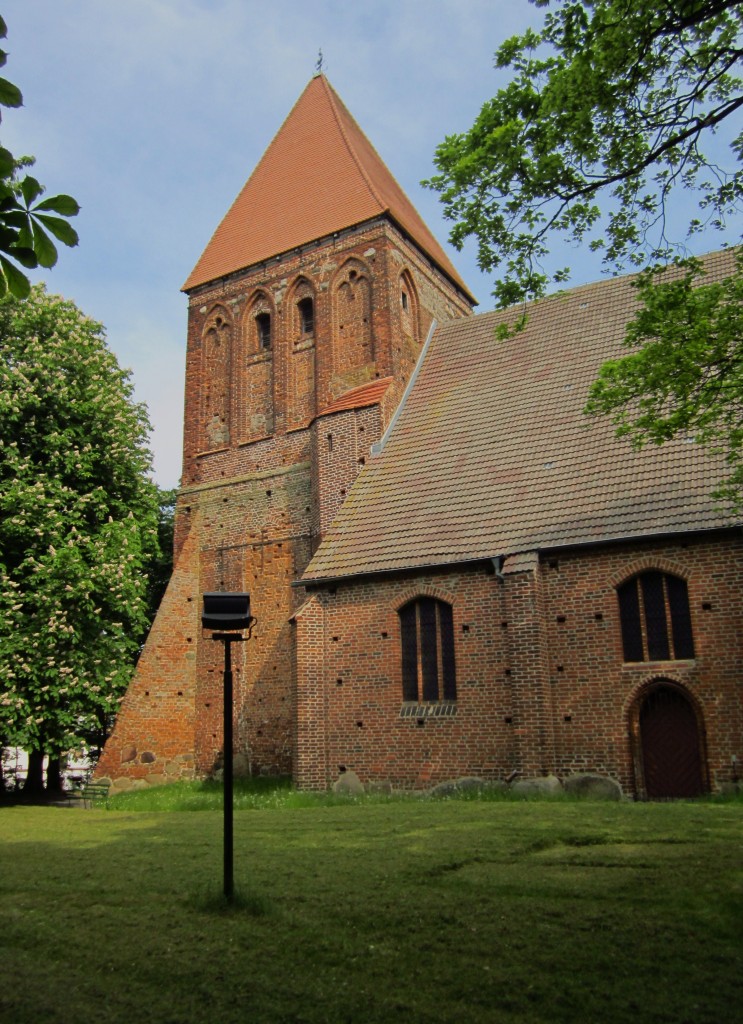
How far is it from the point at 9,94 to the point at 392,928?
4.65 meters

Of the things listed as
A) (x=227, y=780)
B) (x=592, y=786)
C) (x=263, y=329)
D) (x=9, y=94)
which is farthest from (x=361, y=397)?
(x=9, y=94)

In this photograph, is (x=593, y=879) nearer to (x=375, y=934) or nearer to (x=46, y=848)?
(x=375, y=934)

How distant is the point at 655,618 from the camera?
12891mm

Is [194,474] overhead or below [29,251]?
overhead

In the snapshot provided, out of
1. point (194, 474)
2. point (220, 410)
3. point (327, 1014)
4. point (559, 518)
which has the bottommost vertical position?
point (327, 1014)

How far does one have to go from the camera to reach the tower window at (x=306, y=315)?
22000 mm

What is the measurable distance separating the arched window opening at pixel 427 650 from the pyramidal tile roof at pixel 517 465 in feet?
2.88

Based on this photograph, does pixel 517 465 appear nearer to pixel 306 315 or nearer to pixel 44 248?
pixel 306 315

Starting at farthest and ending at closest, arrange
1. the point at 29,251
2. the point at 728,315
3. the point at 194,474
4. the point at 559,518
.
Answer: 1. the point at 194,474
2. the point at 559,518
3. the point at 728,315
4. the point at 29,251

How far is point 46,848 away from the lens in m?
8.83

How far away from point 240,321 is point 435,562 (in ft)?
36.9

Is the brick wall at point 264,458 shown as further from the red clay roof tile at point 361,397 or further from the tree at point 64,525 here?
the tree at point 64,525

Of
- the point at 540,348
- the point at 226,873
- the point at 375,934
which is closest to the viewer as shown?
the point at 375,934

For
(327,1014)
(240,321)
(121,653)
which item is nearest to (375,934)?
(327,1014)
